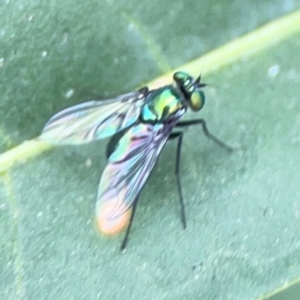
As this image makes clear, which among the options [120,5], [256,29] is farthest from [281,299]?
[120,5]

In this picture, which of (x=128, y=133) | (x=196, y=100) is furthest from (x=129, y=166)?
(x=196, y=100)

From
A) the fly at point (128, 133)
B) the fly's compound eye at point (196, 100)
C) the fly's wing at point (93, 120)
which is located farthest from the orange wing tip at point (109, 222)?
the fly's compound eye at point (196, 100)

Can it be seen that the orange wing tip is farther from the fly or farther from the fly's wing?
the fly's wing

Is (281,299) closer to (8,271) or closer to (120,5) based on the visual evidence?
(8,271)

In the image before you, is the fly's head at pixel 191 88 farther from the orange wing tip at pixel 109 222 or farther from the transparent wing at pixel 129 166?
the orange wing tip at pixel 109 222

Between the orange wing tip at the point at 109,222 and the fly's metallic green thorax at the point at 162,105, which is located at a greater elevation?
the fly's metallic green thorax at the point at 162,105

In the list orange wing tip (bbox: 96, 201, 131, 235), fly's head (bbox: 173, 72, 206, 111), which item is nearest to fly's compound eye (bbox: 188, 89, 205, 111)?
fly's head (bbox: 173, 72, 206, 111)

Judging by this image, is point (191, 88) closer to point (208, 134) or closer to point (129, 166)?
point (208, 134)
